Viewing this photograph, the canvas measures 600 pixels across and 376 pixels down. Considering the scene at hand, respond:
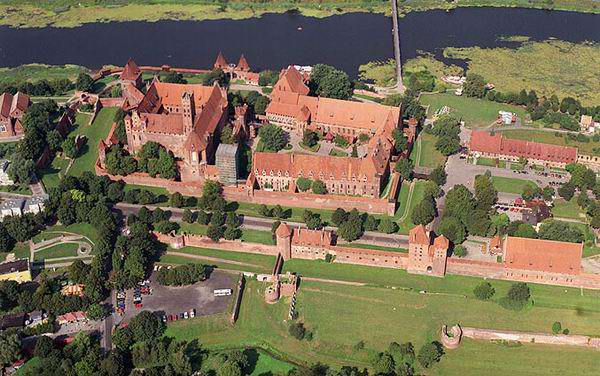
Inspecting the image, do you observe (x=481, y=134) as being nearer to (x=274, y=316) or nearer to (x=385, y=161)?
(x=385, y=161)

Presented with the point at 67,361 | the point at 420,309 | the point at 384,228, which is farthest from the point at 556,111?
the point at 67,361

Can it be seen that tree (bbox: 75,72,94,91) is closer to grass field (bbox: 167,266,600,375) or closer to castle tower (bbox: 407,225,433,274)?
grass field (bbox: 167,266,600,375)

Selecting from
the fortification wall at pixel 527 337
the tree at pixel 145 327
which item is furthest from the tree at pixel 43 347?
the fortification wall at pixel 527 337

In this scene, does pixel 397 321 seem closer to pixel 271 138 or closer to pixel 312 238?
pixel 312 238

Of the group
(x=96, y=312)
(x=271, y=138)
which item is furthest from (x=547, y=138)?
(x=96, y=312)

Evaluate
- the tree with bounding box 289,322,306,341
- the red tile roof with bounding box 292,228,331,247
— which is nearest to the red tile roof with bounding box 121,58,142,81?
the red tile roof with bounding box 292,228,331,247

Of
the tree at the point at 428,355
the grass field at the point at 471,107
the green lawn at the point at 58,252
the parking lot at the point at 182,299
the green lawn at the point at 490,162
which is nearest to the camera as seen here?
the tree at the point at 428,355

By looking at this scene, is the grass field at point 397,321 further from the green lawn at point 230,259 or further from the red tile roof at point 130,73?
the red tile roof at point 130,73
